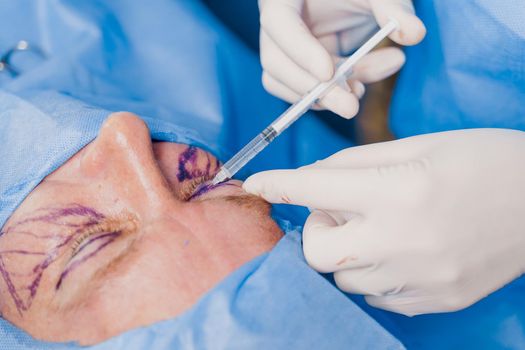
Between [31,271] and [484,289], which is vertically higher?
[31,271]

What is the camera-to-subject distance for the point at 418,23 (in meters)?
1.22

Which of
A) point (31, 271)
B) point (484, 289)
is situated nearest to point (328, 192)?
point (484, 289)

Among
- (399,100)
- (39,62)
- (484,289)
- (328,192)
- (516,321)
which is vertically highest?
(39,62)

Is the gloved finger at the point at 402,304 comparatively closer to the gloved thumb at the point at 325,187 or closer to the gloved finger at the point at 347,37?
the gloved thumb at the point at 325,187

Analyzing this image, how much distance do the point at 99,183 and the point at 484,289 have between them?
83 centimetres

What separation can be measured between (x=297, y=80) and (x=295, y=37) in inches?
5.3

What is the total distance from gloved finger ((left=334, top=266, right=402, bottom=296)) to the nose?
0.39 m

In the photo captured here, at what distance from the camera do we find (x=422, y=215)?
0.98 meters

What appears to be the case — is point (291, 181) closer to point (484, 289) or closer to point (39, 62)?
point (484, 289)

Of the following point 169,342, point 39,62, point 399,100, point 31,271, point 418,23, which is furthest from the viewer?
point 399,100

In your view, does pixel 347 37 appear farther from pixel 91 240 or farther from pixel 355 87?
pixel 91 240

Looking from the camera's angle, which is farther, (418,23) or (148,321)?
(418,23)

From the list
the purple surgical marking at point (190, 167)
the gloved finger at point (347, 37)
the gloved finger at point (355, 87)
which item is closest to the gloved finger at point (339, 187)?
the purple surgical marking at point (190, 167)

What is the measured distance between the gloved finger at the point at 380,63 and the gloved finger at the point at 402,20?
0.16 m
